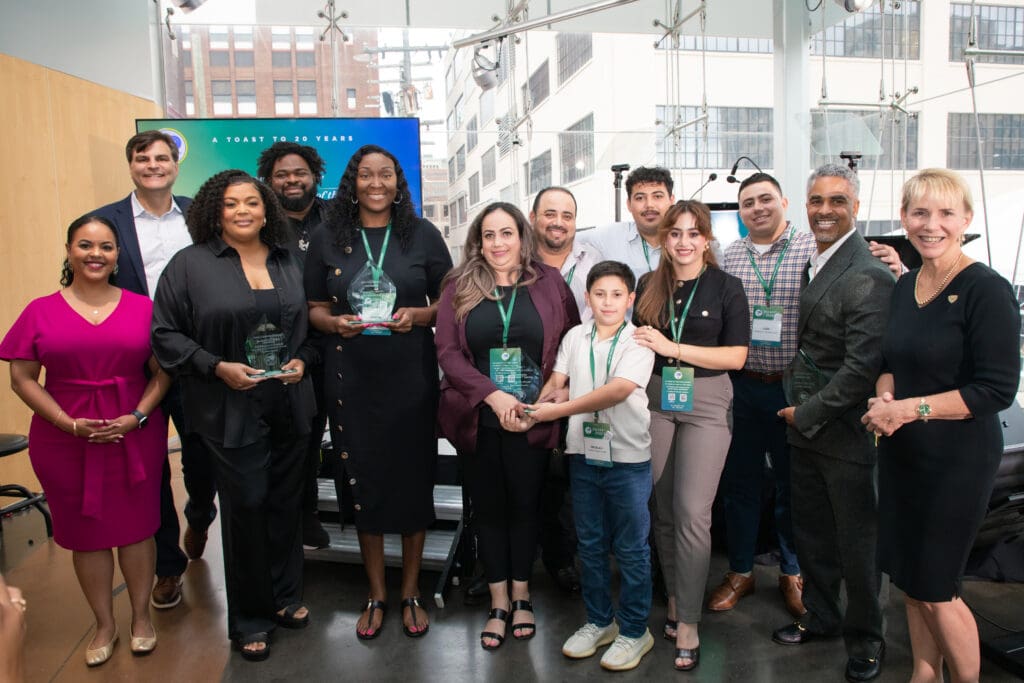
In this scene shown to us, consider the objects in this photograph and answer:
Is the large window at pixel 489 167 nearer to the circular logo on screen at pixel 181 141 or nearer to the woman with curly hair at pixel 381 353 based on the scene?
the circular logo on screen at pixel 181 141

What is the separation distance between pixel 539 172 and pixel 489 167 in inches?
42.0

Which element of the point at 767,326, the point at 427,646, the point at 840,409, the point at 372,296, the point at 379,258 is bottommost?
the point at 427,646

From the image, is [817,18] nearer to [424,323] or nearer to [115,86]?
[424,323]

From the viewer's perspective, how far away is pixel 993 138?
604cm

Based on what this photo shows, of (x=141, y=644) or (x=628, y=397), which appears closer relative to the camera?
(x=628, y=397)

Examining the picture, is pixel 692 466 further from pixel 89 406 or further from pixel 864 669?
pixel 89 406

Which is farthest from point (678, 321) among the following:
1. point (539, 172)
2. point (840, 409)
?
point (539, 172)

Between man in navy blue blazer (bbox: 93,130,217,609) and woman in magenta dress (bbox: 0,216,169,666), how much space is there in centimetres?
23

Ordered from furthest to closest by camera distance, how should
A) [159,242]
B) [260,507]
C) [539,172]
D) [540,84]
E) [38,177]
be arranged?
[540,84] → [539,172] → [38,177] → [159,242] → [260,507]

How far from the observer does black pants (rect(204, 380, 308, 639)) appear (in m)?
2.58

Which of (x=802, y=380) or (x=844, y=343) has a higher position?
(x=844, y=343)

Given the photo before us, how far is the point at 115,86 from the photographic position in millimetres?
5469

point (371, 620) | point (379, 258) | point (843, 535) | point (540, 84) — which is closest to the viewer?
point (843, 535)

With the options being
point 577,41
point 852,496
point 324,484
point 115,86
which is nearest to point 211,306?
point 324,484
